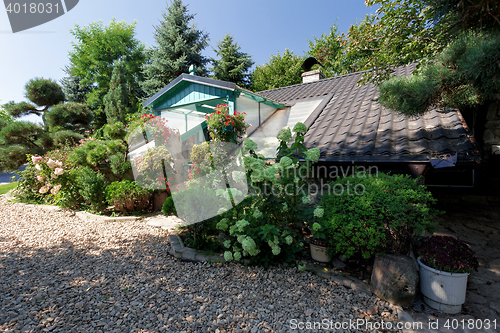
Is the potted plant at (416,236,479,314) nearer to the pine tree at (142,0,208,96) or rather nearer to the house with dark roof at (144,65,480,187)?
the house with dark roof at (144,65,480,187)

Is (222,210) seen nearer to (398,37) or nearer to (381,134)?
(381,134)

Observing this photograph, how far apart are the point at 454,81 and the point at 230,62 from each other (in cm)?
1661

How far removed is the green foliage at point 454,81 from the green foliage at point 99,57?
21.4 m

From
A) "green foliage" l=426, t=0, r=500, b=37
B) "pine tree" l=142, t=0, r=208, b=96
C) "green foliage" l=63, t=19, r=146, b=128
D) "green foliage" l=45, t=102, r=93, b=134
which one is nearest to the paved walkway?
"green foliage" l=426, t=0, r=500, b=37

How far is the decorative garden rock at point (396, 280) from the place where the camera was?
92.9 inches

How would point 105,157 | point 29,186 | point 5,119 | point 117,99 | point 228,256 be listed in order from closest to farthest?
1. point 228,256
2. point 105,157
3. point 29,186
4. point 5,119
5. point 117,99

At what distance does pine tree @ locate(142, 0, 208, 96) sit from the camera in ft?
49.9

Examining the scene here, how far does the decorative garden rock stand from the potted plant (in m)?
0.15

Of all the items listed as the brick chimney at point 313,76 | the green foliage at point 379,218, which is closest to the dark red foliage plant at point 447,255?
the green foliage at point 379,218

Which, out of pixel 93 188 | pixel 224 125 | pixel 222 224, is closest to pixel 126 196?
pixel 93 188

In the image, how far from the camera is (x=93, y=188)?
222 inches

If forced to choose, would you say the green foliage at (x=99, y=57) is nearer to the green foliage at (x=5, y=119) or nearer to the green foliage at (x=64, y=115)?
the green foliage at (x=5, y=119)

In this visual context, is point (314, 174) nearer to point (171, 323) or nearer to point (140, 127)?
point (171, 323)

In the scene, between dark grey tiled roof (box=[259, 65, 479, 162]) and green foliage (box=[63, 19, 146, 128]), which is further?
green foliage (box=[63, 19, 146, 128])
